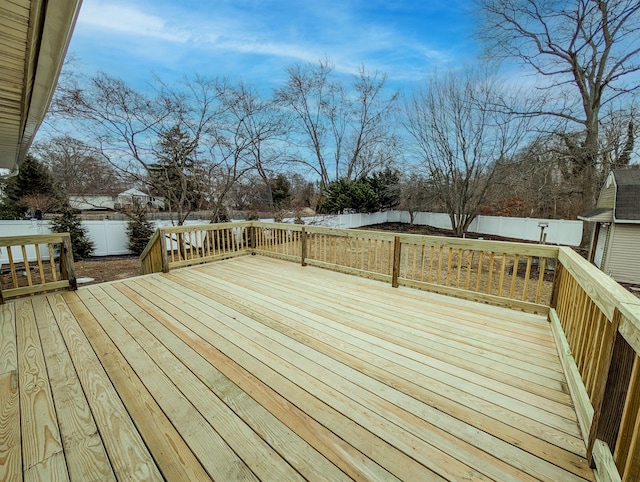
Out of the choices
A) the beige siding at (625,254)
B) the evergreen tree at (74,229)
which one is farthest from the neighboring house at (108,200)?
the beige siding at (625,254)

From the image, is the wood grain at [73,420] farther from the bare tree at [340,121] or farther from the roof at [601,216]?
the roof at [601,216]

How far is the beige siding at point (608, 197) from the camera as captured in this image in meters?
8.62

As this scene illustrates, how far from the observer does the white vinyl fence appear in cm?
966

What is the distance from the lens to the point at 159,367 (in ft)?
6.84

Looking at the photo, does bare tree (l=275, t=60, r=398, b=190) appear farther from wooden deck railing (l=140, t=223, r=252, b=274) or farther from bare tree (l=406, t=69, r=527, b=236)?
wooden deck railing (l=140, t=223, r=252, b=274)

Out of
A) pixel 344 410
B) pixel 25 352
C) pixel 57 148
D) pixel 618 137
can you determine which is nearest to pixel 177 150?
pixel 57 148

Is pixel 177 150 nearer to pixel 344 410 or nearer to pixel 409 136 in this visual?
pixel 344 410

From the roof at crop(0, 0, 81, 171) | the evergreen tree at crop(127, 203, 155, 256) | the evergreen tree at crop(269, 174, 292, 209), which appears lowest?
the evergreen tree at crop(127, 203, 155, 256)

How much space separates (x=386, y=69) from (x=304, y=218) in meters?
8.44

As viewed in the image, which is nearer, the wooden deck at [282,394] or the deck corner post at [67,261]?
the wooden deck at [282,394]

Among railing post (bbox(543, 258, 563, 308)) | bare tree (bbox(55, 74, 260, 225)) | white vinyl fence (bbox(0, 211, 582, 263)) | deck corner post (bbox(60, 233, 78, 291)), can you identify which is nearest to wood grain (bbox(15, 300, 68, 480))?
deck corner post (bbox(60, 233, 78, 291))

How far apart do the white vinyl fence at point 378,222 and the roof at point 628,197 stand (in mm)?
1825

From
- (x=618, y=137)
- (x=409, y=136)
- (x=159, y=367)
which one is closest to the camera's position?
(x=159, y=367)

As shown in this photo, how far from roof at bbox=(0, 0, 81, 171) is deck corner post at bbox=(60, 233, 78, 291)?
1.44 meters
